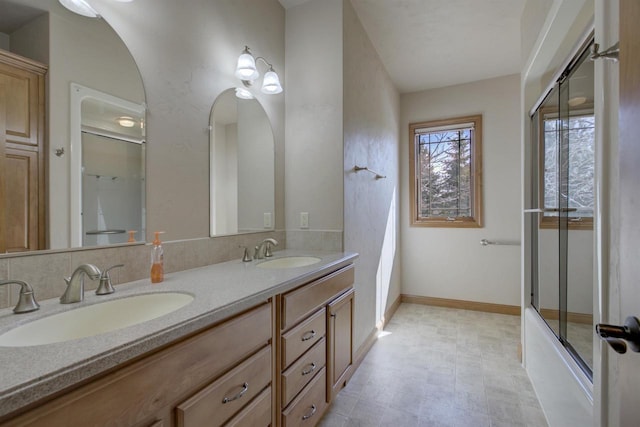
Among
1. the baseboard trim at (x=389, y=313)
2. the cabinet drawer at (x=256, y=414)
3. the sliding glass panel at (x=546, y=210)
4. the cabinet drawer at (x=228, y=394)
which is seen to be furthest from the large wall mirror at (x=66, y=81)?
the baseboard trim at (x=389, y=313)

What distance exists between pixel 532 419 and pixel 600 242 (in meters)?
1.40

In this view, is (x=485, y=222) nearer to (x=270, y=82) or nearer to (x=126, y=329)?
(x=270, y=82)

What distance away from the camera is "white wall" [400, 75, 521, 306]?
11.0 feet

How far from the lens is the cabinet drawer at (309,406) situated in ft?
4.12

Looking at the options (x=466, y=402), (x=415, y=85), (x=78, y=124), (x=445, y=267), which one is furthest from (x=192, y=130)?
(x=445, y=267)

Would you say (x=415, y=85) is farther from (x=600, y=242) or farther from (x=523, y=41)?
→ (x=600, y=242)

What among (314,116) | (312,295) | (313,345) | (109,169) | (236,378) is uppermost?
(314,116)

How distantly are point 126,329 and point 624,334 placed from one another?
1092 mm

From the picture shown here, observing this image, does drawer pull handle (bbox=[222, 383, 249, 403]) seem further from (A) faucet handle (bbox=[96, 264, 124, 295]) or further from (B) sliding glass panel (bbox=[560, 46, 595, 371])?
(B) sliding glass panel (bbox=[560, 46, 595, 371])

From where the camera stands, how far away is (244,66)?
A: 1.75 meters

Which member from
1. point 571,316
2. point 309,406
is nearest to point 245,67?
point 309,406

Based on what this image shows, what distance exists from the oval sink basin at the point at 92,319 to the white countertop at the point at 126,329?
0.06ft

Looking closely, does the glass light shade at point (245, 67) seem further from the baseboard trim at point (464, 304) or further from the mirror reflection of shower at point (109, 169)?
the baseboard trim at point (464, 304)

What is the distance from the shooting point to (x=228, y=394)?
0.91 meters
